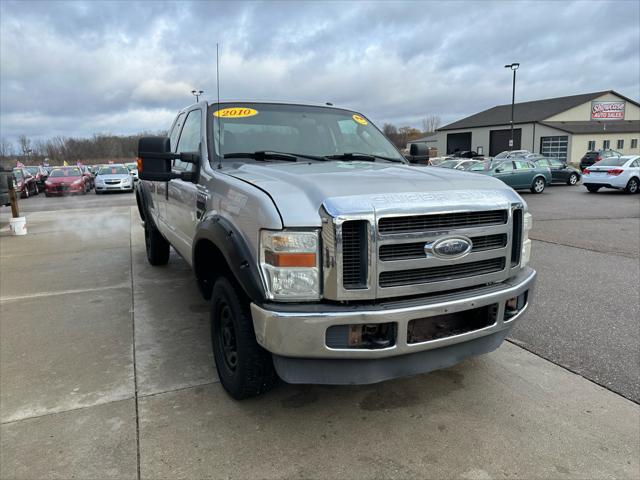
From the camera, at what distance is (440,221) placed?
2.61 metres

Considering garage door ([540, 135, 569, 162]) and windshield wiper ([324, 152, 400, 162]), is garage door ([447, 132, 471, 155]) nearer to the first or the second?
garage door ([540, 135, 569, 162])

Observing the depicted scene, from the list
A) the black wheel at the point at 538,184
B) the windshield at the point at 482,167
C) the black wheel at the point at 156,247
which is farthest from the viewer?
the black wheel at the point at 538,184

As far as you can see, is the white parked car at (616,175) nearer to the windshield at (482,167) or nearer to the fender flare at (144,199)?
the windshield at (482,167)

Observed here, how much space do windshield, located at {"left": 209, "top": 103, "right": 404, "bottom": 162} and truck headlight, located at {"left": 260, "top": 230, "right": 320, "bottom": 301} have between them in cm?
157

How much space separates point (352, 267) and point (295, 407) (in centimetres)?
120

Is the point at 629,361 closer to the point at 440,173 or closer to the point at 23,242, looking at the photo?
the point at 440,173

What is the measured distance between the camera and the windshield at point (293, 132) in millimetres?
3877

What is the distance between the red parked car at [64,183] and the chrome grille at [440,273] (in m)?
24.2

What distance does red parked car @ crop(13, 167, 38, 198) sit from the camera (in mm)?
22450

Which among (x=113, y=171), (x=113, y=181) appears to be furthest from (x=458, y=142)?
(x=113, y=181)

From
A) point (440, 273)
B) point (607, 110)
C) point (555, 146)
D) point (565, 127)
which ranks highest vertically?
point (607, 110)

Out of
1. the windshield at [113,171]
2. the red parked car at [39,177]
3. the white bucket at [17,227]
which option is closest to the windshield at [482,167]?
the white bucket at [17,227]

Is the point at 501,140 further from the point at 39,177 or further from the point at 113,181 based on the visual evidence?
the point at 39,177

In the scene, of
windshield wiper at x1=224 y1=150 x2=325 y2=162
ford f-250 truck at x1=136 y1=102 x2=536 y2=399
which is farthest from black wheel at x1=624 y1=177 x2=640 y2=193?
windshield wiper at x1=224 y1=150 x2=325 y2=162
